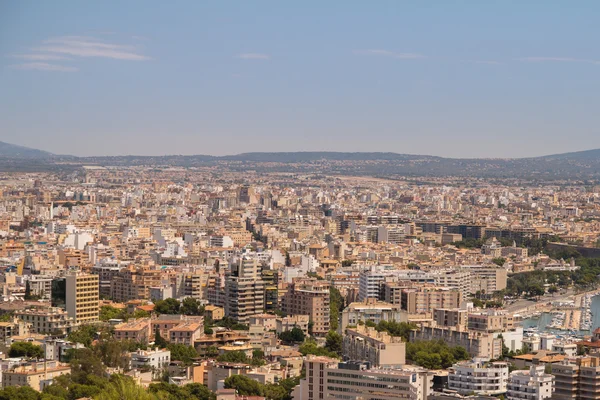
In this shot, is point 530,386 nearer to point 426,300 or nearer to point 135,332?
point 135,332

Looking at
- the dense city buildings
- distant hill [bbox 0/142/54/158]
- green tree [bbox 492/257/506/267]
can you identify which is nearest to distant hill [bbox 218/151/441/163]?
distant hill [bbox 0/142/54/158]

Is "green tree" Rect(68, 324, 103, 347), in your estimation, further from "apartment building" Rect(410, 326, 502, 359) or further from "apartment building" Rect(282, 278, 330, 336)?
"apartment building" Rect(410, 326, 502, 359)

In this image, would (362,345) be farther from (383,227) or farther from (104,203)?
(104,203)

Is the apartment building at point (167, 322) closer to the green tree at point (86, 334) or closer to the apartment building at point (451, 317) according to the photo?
the green tree at point (86, 334)

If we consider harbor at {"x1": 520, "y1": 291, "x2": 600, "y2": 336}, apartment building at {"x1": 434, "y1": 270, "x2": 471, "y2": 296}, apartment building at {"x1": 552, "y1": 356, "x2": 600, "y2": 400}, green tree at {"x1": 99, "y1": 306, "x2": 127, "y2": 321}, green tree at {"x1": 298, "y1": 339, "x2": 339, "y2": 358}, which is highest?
apartment building at {"x1": 552, "y1": 356, "x2": 600, "y2": 400}

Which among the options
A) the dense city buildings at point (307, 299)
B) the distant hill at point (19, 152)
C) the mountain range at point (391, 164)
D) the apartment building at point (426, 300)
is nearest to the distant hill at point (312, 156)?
the mountain range at point (391, 164)
